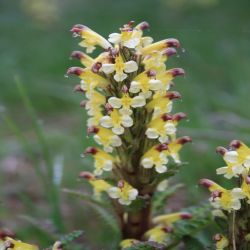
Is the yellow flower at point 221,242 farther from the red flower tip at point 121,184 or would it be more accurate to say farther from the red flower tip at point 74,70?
the red flower tip at point 74,70

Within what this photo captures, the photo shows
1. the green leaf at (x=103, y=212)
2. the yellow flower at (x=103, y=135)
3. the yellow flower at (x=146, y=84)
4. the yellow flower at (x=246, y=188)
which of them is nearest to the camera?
the yellow flower at (x=246, y=188)

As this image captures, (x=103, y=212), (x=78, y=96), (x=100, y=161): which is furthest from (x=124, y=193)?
(x=78, y=96)

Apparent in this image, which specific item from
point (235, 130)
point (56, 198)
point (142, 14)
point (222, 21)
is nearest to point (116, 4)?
point (142, 14)

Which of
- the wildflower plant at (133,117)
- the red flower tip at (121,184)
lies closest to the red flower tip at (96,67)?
the wildflower plant at (133,117)

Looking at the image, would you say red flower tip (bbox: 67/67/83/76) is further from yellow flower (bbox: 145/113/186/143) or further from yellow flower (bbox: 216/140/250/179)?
yellow flower (bbox: 216/140/250/179)

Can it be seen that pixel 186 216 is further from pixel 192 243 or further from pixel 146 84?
pixel 146 84

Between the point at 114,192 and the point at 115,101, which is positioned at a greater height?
the point at 115,101
